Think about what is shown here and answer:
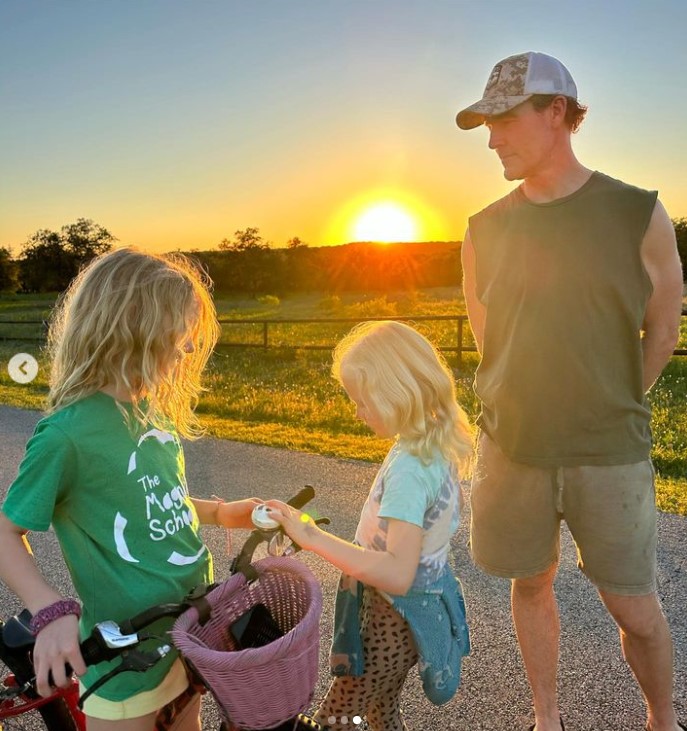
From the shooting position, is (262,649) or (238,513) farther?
(238,513)

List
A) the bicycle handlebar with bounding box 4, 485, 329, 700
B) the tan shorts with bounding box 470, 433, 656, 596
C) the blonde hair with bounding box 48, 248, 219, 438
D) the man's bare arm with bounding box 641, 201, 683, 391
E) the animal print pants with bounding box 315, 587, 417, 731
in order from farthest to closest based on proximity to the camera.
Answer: the tan shorts with bounding box 470, 433, 656, 596 < the man's bare arm with bounding box 641, 201, 683, 391 < the animal print pants with bounding box 315, 587, 417, 731 < the blonde hair with bounding box 48, 248, 219, 438 < the bicycle handlebar with bounding box 4, 485, 329, 700

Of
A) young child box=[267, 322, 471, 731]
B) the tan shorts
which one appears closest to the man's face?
young child box=[267, 322, 471, 731]

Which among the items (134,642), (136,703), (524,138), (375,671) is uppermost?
(524,138)

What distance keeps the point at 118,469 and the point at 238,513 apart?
398 millimetres

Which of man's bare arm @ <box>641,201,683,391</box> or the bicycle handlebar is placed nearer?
the bicycle handlebar

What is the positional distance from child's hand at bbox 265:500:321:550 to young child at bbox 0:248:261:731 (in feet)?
0.96

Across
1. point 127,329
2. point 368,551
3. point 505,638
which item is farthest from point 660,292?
point 505,638

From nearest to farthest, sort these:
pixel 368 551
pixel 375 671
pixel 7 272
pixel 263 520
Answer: pixel 263 520
pixel 368 551
pixel 375 671
pixel 7 272

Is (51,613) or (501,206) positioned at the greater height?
(501,206)

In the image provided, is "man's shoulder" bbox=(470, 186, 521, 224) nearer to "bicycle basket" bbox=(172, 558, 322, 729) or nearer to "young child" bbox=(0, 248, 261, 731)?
"young child" bbox=(0, 248, 261, 731)

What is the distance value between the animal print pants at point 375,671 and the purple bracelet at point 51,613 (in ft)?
2.95

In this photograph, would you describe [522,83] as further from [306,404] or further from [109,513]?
[306,404]

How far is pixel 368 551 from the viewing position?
1794 millimetres

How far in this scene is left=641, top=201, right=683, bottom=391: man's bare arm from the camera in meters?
2.18
